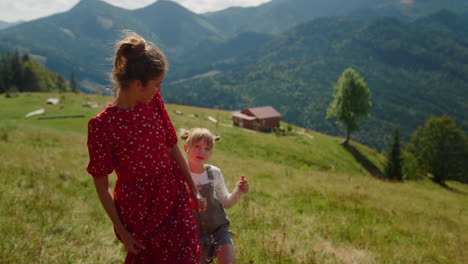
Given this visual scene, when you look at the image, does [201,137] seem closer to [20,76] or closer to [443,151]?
[443,151]

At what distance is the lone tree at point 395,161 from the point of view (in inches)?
1559

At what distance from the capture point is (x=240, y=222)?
22.2ft

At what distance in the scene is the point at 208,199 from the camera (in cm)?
378

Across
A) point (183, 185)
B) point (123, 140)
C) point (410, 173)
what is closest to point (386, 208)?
point (183, 185)

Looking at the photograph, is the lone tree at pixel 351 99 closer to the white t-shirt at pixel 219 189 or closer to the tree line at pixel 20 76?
the white t-shirt at pixel 219 189

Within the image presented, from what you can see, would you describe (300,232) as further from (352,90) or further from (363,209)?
(352,90)

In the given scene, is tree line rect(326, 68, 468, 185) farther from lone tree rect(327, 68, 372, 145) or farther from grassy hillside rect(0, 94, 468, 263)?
grassy hillside rect(0, 94, 468, 263)

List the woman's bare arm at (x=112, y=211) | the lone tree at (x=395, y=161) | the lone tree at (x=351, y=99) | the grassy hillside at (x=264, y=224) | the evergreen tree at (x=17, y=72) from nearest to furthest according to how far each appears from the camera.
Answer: the woman's bare arm at (x=112, y=211) < the grassy hillside at (x=264, y=224) < the lone tree at (x=395, y=161) < the lone tree at (x=351, y=99) < the evergreen tree at (x=17, y=72)

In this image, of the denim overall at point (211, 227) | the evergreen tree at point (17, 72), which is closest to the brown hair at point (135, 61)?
the denim overall at point (211, 227)

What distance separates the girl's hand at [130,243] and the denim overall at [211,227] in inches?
45.0

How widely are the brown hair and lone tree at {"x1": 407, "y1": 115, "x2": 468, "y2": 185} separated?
170 ft

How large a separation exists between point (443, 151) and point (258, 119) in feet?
96.0

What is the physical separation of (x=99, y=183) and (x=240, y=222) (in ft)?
15.3

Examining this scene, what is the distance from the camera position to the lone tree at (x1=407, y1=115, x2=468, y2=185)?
1726 inches
